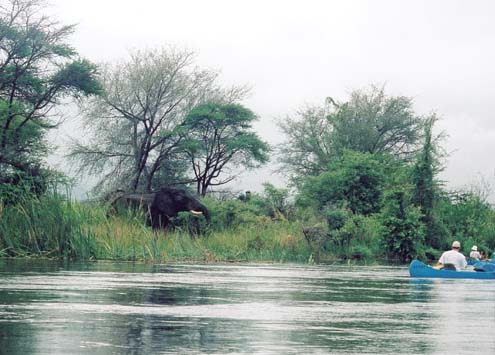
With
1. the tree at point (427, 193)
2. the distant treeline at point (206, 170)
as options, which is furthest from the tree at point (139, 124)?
the tree at point (427, 193)

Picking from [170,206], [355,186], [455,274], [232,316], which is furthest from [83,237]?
[355,186]

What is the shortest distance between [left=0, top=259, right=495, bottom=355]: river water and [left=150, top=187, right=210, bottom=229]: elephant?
73.8 feet

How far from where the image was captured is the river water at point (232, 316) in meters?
9.43

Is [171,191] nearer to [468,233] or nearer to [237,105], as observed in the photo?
[468,233]

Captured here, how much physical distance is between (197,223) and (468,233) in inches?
466

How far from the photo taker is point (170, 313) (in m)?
12.7

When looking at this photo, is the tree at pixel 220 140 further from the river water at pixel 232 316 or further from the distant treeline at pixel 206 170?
the river water at pixel 232 316

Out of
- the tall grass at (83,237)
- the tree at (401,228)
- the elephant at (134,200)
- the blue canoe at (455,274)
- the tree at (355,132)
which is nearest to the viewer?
the blue canoe at (455,274)

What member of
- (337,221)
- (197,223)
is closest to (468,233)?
(337,221)

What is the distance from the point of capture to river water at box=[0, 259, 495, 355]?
9430 mm

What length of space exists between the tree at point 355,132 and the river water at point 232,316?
155 feet

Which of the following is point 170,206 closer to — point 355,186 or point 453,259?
point 355,186

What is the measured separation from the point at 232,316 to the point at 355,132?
187ft

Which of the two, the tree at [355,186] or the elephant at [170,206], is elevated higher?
the tree at [355,186]
